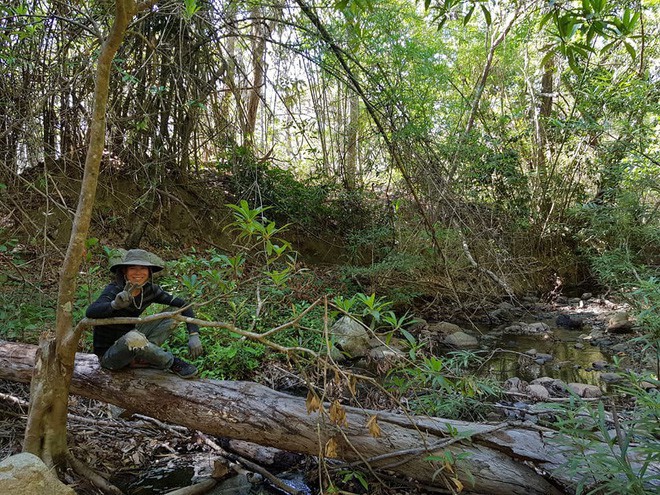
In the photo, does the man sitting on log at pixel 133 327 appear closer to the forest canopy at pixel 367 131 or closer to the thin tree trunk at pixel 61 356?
the thin tree trunk at pixel 61 356

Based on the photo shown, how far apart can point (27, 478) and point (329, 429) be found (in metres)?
1.35

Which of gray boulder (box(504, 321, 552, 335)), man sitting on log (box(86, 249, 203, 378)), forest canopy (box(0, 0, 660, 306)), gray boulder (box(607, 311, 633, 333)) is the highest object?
forest canopy (box(0, 0, 660, 306))

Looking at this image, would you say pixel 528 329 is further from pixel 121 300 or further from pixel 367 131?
pixel 121 300

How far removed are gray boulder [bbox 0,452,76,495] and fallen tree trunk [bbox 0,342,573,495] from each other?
75 centimetres

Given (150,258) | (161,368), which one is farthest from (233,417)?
(150,258)

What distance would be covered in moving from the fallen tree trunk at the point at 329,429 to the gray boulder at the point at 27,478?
0.75m

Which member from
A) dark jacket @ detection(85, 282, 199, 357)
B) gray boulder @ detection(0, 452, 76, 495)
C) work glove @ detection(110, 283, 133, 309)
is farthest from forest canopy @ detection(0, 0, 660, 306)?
gray boulder @ detection(0, 452, 76, 495)

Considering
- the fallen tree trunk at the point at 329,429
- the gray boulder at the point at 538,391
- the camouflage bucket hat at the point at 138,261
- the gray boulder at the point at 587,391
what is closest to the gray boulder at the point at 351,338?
the gray boulder at the point at 538,391

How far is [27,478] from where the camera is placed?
1856 mm

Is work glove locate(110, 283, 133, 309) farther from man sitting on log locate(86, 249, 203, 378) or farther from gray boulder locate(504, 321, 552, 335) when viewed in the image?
gray boulder locate(504, 321, 552, 335)

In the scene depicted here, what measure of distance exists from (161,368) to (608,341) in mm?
5646

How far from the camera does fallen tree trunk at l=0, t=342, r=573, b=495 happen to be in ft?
7.43

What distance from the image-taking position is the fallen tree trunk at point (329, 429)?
2.27 meters

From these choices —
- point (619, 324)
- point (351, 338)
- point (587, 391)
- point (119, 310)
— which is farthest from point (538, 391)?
point (119, 310)
